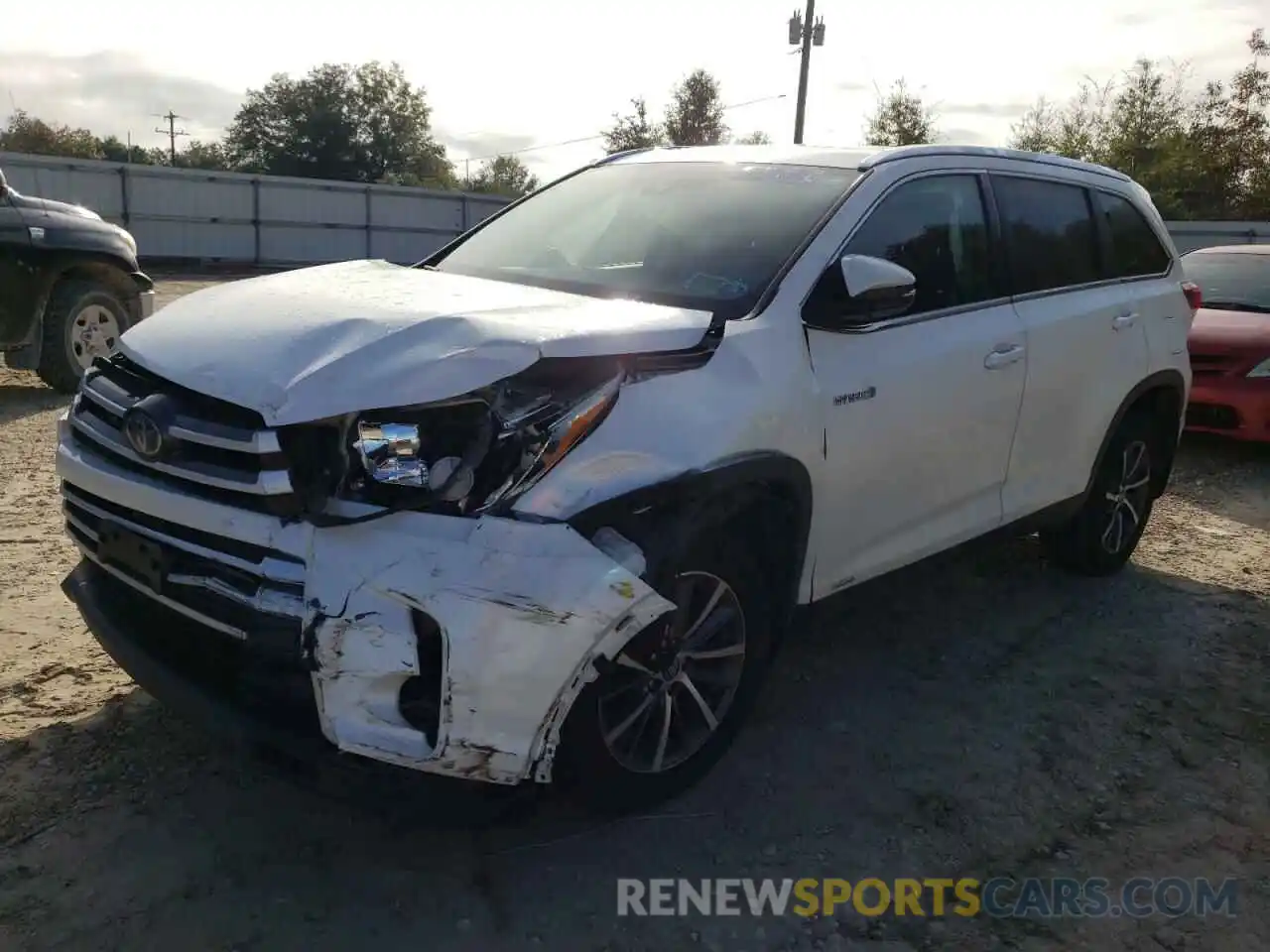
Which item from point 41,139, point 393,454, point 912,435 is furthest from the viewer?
point 41,139

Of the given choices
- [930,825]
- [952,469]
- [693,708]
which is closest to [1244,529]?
[952,469]

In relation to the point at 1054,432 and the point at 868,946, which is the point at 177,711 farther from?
the point at 1054,432

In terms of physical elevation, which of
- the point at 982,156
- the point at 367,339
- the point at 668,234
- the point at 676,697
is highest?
the point at 982,156

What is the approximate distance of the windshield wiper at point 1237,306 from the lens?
841 cm

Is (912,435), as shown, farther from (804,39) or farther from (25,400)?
(804,39)

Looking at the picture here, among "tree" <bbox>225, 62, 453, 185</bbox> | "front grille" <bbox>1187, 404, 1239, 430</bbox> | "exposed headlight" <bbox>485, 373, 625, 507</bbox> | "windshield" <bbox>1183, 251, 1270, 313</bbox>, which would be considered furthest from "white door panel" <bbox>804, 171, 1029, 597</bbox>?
"tree" <bbox>225, 62, 453, 185</bbox>

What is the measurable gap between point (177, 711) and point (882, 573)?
216cm

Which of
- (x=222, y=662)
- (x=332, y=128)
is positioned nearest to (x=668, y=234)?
(x=222, y=662)

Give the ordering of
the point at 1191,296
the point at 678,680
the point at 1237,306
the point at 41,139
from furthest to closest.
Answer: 1. the point at 41,139
2. the point at 1237,306
3. the point at 1191,296
4. the point at 678,680

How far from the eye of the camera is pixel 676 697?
9.36 ft

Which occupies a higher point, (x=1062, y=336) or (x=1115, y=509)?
(x=1062, y=336)

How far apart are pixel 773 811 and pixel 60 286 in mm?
7029

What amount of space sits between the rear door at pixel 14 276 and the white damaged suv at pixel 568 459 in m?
5.00

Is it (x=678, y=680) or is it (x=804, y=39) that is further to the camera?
(x=804, y=39)
